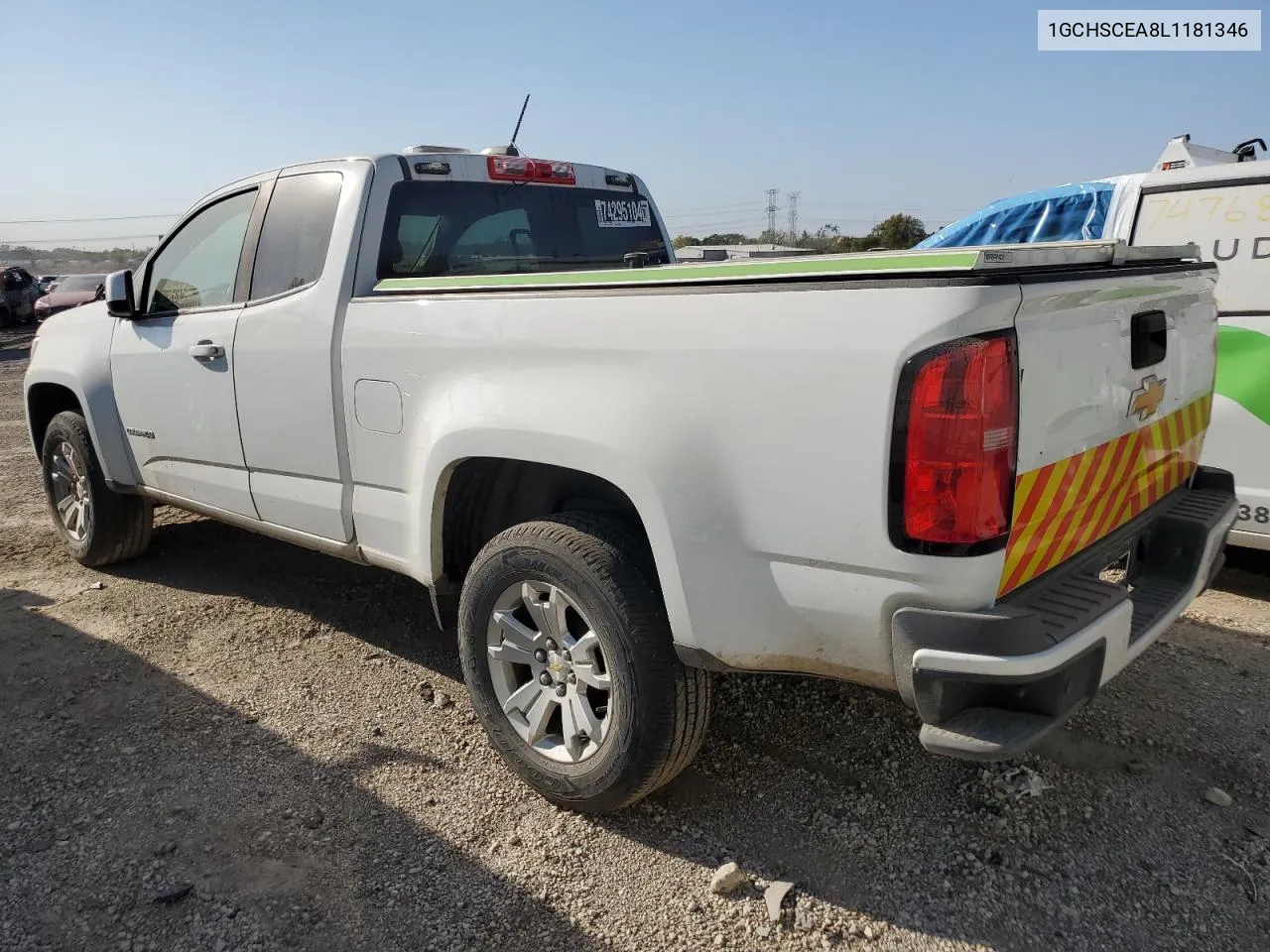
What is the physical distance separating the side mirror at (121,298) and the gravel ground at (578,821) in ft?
5.09

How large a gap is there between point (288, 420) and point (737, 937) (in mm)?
2353

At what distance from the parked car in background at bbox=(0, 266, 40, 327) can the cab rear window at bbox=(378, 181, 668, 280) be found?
75.2ft

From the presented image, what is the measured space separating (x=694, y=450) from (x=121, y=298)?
10.9 feet

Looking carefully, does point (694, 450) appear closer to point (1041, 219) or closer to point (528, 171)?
point (528, 171)

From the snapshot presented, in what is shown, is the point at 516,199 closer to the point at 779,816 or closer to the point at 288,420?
the point at 288,420

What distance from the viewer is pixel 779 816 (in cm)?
276

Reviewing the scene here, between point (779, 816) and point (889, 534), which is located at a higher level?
point (889, 534)

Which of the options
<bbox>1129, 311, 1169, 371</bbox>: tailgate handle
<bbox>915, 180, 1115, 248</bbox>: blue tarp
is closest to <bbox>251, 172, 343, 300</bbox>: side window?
<bbox>1129, 311, 1169, 371</bbox>: tailgate handle

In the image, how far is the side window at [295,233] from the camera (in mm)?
3426

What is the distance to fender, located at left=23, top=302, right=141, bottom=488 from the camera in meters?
4.53

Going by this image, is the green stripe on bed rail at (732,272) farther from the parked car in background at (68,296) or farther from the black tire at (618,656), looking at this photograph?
the parked car in background at (68,296)

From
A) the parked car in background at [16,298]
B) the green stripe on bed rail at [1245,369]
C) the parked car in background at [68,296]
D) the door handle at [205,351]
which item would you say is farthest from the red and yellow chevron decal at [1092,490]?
the parked car in background at [16,298]

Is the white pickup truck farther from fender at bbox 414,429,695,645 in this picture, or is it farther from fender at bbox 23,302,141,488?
fender at bbox 23,302,141,488

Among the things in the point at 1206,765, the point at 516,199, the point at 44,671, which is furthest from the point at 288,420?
the point at 1206,765
